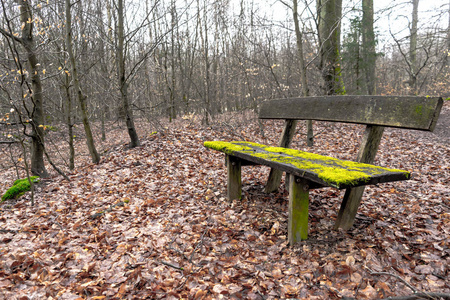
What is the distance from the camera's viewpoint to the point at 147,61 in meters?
12.0

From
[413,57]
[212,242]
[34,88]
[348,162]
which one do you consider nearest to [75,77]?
[34,88]

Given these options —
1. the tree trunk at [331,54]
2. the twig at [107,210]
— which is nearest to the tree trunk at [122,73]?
the twig at [107,210]

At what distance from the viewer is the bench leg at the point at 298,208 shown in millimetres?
2453

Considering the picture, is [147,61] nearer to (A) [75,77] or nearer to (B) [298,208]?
(A) [75,77]

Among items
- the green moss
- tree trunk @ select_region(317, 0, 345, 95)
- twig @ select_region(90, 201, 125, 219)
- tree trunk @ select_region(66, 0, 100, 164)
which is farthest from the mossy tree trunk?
twig @ select_region(90, 201, 125, 219)

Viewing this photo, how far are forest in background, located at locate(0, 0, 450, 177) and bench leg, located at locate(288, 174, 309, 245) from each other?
158 inches

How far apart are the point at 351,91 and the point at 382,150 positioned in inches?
206

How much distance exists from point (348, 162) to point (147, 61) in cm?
1128

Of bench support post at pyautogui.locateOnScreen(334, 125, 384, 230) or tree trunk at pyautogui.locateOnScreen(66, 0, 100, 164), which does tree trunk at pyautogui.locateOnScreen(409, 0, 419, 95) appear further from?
tree trunk at pyautogui.locateOnScreen(66, 0, 100, 164)

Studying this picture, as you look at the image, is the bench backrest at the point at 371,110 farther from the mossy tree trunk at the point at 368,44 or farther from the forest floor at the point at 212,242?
the mossy tree trunk at the point at 368,44

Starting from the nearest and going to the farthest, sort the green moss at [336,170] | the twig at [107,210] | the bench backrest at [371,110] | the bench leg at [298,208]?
the green moss at [336,170], the bench backrest at [371,110], the bench leg at [298,208], the twig at [107,210]

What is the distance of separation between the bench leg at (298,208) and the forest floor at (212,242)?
0.12m

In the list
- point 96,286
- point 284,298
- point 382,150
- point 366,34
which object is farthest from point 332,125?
point 96,286

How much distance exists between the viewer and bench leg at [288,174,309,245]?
245 cm
